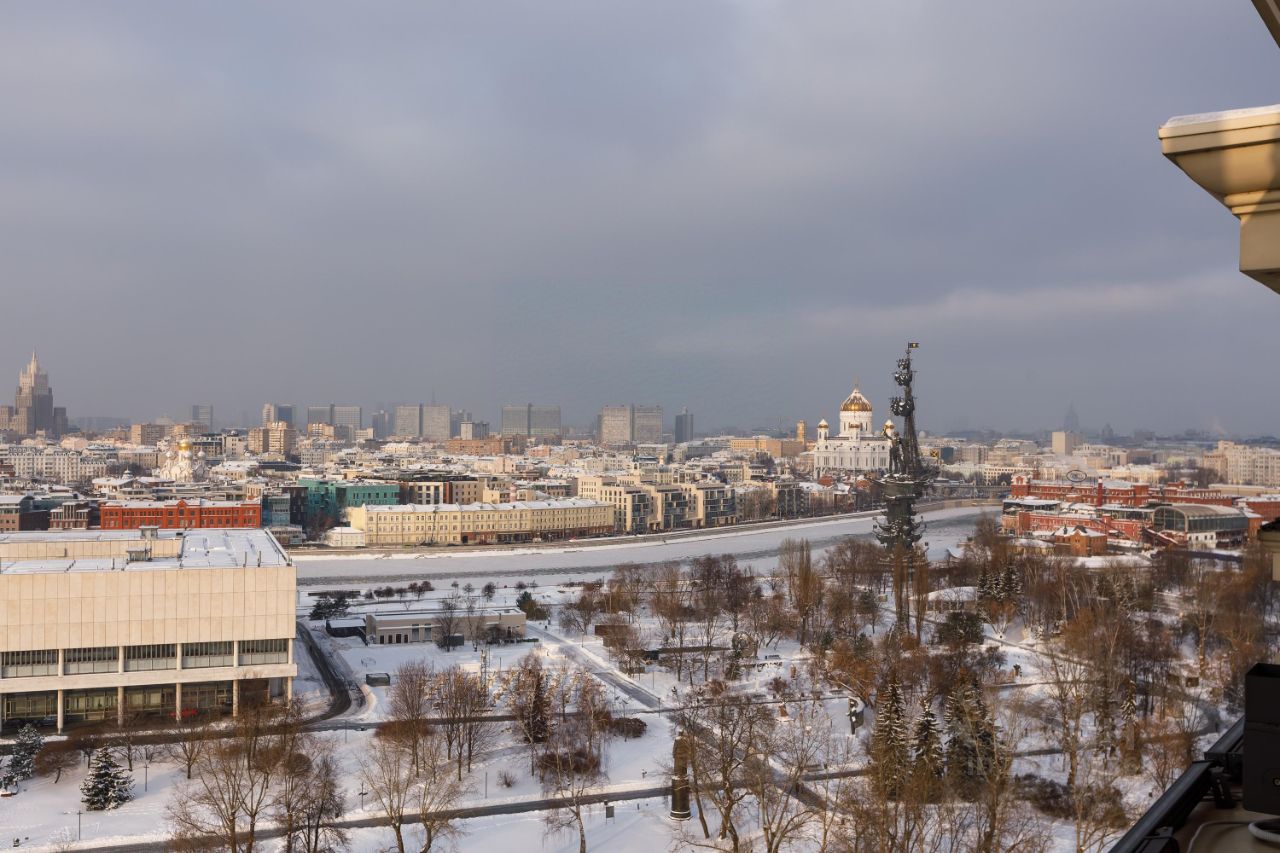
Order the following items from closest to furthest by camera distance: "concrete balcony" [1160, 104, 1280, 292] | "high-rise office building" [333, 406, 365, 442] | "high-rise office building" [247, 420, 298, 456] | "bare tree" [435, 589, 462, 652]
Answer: "concrete balcony" [1160, 104, 1280, 292]
"bare tree" [435, 589, 462, 652]
"high-rise office building" [247, 420, 298, 456]
"high-rise office building" [333, 406, 365, 442]

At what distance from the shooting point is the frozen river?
27.9 meters

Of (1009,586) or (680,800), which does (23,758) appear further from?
(1009,586)

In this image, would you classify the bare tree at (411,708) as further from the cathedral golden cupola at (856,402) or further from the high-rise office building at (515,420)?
the high-rise office building at (515,420)

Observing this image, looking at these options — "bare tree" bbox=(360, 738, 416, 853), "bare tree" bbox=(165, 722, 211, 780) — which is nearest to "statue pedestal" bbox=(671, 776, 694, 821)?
"bare tree" bbox=(360, 738, 416, 853)

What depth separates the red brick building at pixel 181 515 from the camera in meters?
30.8

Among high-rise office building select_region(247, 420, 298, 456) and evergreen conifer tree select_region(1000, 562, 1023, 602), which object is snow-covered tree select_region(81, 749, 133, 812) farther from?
high-rise office building select_region(247, 420, 298, 456)

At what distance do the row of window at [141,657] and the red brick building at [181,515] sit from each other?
63.2 ft

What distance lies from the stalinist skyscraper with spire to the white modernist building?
96.0 m

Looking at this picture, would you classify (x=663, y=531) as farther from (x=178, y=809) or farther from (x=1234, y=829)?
(x=1234, y=829)

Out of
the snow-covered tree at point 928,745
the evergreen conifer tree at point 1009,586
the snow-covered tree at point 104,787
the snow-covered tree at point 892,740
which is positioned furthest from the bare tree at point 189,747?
the evergreen conifer tree at point 1009,586

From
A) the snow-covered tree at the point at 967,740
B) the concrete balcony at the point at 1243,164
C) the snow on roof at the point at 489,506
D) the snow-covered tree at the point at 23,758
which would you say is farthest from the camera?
the snow on roof at the point at 489,506

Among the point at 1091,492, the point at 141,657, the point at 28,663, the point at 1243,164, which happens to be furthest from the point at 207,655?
the point at 1091,492

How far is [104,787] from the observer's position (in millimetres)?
9734

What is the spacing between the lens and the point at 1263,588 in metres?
18.5
